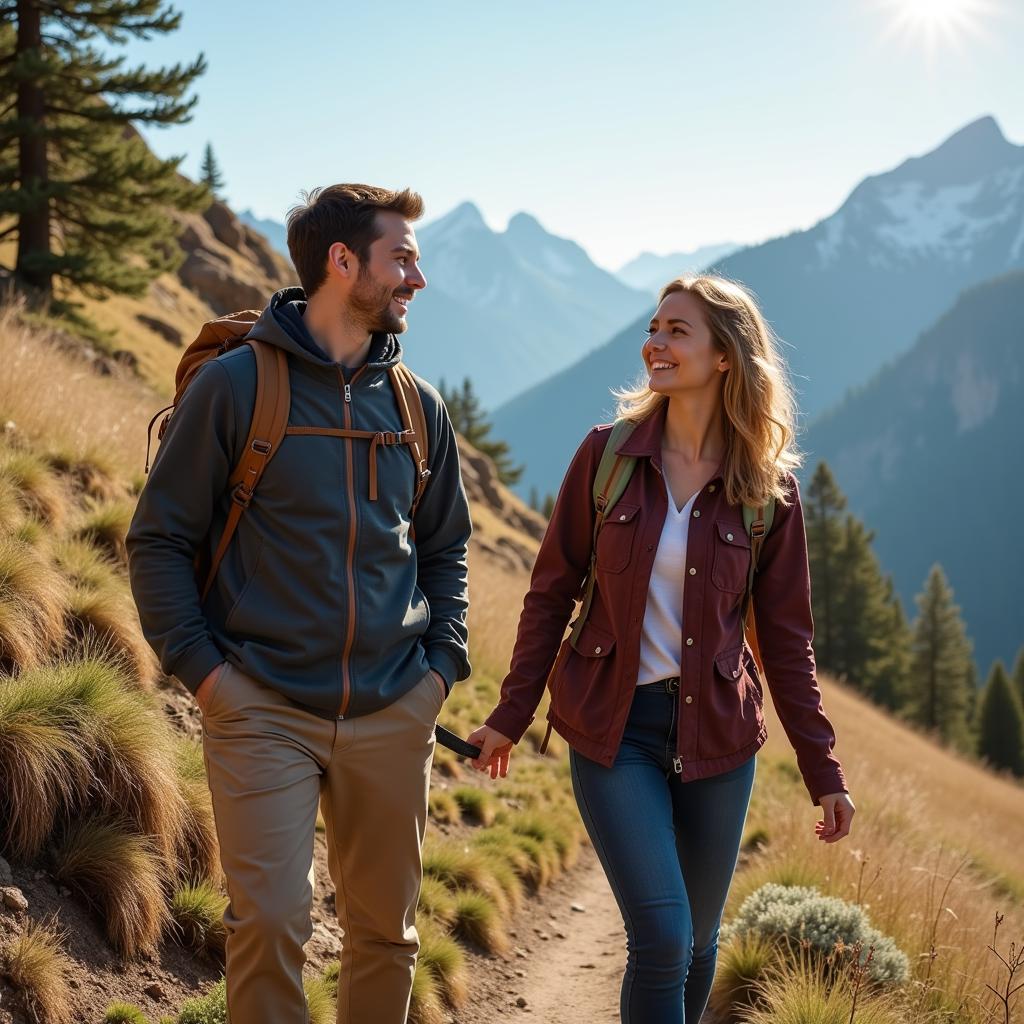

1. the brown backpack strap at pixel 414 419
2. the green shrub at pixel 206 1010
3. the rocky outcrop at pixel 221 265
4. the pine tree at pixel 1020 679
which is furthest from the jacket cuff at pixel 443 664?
the pine tree at pixel 1020 679

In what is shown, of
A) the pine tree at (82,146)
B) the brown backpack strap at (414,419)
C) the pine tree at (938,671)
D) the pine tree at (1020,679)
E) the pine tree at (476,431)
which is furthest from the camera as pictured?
the pine tree at (476,431)

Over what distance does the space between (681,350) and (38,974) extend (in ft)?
9.60

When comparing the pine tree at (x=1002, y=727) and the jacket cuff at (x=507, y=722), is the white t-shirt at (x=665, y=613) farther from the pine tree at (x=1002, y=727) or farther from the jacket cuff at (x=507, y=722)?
the pine tree at (x=1002, y=727)

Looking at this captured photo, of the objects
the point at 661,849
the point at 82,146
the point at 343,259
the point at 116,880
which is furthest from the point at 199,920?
the point at 82,146

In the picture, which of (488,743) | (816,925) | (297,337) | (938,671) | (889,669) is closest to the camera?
(297,337)

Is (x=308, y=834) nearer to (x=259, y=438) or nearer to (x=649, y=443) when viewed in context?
(x=259, y=438)

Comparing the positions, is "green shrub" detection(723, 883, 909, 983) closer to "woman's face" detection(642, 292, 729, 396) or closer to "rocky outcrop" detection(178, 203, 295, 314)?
"woman's face" detection(642, 292, 729, 396)

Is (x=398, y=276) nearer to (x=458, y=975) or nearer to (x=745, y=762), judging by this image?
(x=745, y=762)

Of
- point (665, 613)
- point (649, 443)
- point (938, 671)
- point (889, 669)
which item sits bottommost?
point (889, 669)

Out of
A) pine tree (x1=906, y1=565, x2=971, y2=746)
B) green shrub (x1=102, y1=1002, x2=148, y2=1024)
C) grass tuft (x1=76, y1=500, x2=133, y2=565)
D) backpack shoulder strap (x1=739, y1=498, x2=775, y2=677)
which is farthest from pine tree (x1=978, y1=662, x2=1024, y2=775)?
green shrub (x1=102, y1=1002, x2=148, y2=1024)

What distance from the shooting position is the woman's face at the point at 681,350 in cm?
370

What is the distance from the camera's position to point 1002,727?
148 ft

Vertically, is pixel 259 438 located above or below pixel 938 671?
above

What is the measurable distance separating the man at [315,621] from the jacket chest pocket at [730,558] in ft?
2.90
